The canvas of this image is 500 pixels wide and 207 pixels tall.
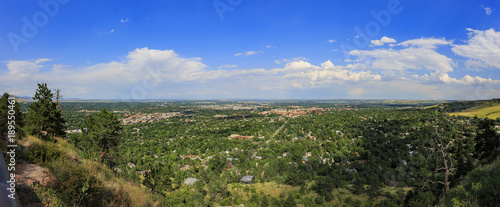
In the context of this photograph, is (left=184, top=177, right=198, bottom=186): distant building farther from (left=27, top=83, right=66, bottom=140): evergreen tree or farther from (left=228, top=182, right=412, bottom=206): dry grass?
(left=27, top=83, right=66, bottom=140): evergreen tree

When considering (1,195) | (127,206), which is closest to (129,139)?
(127,206)

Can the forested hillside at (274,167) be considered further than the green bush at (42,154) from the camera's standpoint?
Yes

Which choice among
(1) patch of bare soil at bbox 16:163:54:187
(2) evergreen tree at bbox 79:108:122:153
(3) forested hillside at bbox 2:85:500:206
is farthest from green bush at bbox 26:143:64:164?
(2) evergreen tree at bbox 79:108:122:153

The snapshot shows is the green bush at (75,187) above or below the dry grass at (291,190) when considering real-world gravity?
above

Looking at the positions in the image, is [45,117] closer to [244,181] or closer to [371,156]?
[244,181]

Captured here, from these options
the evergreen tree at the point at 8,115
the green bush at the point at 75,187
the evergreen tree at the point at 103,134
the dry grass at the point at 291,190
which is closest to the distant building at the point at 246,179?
the dry grass at the point at 291,190

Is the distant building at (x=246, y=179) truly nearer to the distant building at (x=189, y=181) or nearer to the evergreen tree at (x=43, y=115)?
the distant building at (x=189, y=181)
